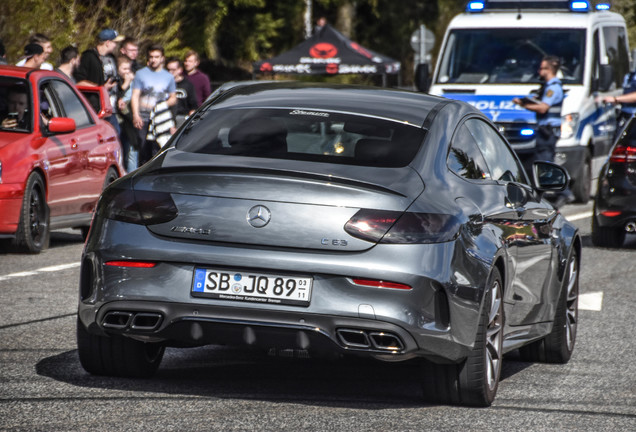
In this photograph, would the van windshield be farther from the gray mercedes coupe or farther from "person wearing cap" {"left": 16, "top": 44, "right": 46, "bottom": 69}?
the gray mercedes coupe

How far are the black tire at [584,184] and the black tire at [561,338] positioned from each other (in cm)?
1239

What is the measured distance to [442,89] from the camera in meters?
20.1

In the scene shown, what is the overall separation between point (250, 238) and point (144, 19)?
24.4 meters

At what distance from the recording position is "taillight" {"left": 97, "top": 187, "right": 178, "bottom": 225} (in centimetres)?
630

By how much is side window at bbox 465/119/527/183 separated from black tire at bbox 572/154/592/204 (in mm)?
12697

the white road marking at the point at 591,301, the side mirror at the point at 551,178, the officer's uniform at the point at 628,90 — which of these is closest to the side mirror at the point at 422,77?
the officer's uniform at the point at 628,90

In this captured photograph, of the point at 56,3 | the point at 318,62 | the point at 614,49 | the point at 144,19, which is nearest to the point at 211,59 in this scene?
the point at 318,62

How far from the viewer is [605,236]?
15500 mm

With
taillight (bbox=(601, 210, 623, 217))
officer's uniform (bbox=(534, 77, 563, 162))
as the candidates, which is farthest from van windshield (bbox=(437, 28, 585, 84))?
taillight (bbox=(601, 210, 623, 217))

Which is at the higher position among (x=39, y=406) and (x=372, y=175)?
(x=372, y=175)

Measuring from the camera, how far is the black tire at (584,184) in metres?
20.8

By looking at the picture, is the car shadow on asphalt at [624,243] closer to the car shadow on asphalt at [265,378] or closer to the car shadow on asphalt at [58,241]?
the car shadow on asphalt at [58,241]

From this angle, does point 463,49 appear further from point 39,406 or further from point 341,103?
point 39,406

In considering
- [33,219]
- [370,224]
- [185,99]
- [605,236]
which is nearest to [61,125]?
[33,219]
